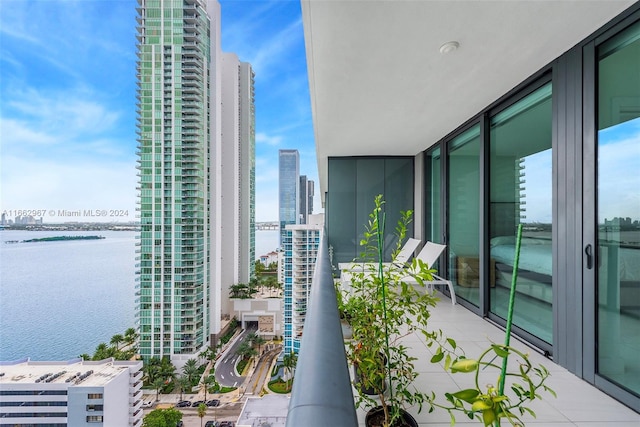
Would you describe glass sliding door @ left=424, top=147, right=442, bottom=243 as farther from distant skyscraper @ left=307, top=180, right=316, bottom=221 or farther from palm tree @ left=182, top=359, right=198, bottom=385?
distant skyscraper @ left=307, top=180, right=316, bottom=221

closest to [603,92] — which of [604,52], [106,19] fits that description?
[604,52]

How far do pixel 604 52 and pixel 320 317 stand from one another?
2.96 m

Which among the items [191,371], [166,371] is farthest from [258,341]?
[166,371]

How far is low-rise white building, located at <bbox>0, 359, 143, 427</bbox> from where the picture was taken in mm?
9172

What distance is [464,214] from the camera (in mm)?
4273

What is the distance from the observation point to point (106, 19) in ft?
76.9

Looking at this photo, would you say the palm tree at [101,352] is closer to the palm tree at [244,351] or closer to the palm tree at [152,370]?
the palm tree at [152,370]

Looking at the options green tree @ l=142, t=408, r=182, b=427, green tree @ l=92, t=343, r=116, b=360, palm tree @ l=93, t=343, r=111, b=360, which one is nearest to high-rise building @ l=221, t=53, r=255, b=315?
green tree @ l=92, t=343, r=116, b=360

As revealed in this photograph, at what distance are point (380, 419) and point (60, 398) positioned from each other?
12.4 m

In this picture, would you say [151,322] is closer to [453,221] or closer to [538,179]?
[453,221]

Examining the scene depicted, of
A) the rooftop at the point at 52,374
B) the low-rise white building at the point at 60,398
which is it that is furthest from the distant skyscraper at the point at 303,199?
the low-rise white building at the point at 60,398

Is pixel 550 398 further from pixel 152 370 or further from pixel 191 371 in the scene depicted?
pixel 152 370

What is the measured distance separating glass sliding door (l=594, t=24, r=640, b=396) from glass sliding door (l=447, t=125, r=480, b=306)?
1.71m

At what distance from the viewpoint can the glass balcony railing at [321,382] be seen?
0.35m
